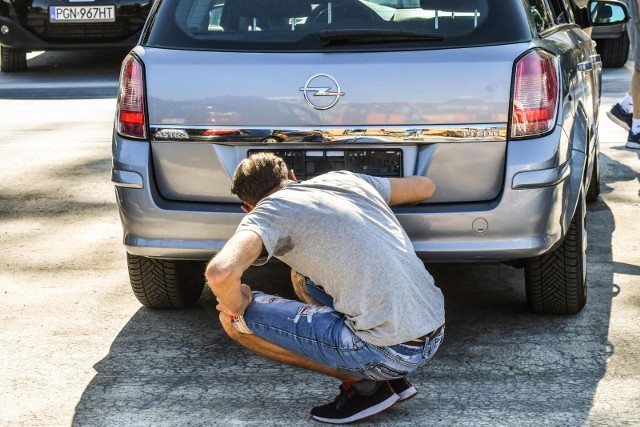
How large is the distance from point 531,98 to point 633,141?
4.35 metres

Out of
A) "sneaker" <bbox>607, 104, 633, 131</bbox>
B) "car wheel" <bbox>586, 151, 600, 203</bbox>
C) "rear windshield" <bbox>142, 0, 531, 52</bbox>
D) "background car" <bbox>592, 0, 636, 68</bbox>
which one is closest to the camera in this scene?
"rear windshield" <bbox>142, 0, 531, 52</bbox>

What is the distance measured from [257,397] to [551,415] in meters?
0.99

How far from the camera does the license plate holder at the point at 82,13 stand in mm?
12547

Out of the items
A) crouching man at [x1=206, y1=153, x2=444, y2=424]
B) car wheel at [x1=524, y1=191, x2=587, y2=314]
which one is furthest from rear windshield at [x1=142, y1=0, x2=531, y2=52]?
car wheel at [x1=524, y1=191, x2=587, y2=314]

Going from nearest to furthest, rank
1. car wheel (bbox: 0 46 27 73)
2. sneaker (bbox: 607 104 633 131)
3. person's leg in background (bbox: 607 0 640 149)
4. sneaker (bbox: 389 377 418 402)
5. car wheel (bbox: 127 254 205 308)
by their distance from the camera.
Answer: sneaker (bbox: 389 377 418 402)
car wheel (bbox: 127 254 205 308)
person's leg in background (bbox: 607 0 640 149)
sneaker (bbox: 607 104 633 131)
car wheel (bbox: 0 46 27 73)

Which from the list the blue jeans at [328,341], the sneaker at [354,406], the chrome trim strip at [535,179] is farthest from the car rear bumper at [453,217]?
the sneaker at [354,406]

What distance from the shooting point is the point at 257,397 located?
417 centimetres

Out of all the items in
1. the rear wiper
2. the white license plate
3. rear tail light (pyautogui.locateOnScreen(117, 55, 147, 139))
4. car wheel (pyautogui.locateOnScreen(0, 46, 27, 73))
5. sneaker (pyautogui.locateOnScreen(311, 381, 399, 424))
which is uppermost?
the rear wiper

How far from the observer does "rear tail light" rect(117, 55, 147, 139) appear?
4.59m

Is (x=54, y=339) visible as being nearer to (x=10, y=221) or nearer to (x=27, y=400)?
(x=27, y=400)

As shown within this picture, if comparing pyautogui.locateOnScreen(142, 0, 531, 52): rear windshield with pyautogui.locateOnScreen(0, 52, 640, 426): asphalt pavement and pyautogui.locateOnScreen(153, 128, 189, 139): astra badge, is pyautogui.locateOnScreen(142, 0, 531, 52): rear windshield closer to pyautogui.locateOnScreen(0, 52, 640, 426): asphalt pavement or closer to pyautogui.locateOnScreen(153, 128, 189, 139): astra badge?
pyautogui.locateOnScreen(153, 128, 189, 139): astra badge

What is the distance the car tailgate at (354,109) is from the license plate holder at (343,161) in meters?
0.02

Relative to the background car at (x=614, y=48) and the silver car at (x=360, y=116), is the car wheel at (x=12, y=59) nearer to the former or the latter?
the background car at (x=614, y=48)

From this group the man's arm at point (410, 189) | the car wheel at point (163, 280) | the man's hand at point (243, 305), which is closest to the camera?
the man's hand at point (243, 305)
